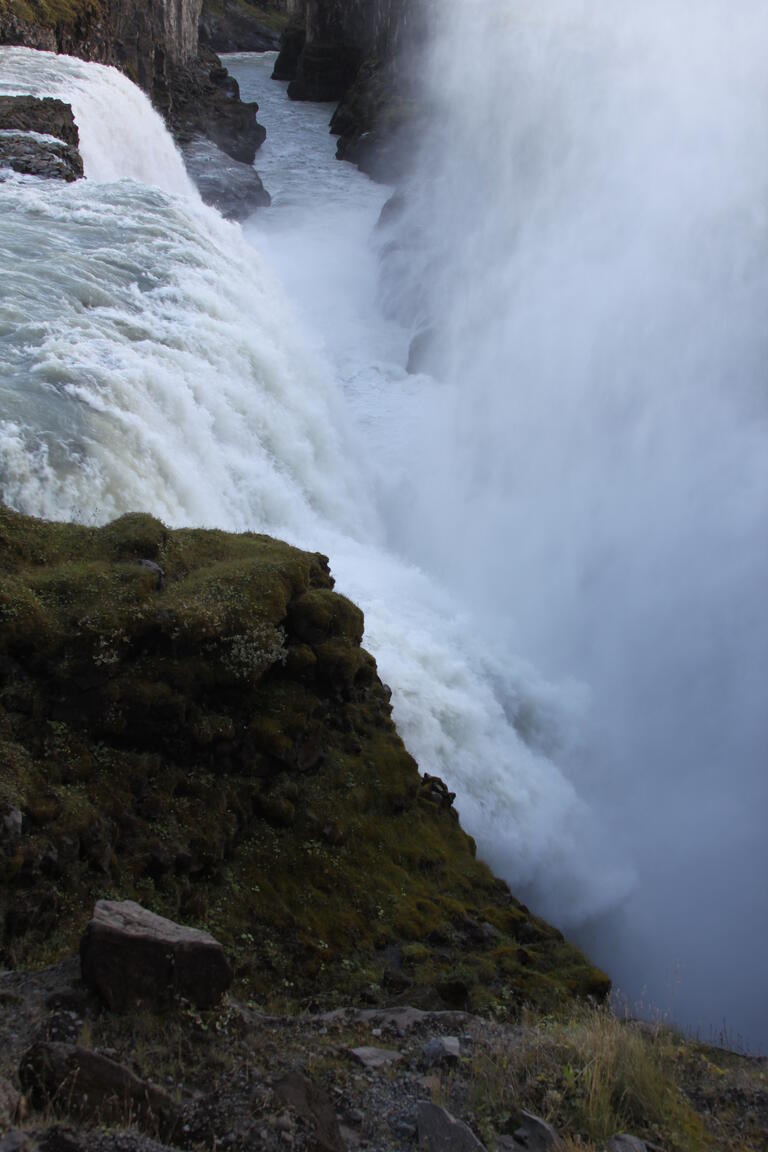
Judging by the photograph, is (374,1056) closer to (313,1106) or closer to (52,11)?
(313,1106)

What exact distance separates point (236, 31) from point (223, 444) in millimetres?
76733

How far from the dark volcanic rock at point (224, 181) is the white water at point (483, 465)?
4.68 meters

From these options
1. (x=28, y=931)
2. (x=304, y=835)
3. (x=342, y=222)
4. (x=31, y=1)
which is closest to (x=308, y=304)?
(x=342, y=222)

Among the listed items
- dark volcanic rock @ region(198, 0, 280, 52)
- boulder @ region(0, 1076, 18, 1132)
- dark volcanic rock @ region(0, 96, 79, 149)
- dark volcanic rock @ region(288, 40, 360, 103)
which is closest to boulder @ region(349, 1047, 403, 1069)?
boulder @ region(0, 1076, 18, 1132)

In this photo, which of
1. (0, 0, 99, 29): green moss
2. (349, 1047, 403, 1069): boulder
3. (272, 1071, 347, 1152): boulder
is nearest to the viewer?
(272, 1071, 347, 1152): boulder

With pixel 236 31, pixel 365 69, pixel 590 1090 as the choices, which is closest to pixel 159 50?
pixel 365 69

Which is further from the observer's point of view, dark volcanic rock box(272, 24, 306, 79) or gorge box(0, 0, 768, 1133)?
dark volcanic rock box(272, 24, 306, 79)

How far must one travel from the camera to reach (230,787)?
7.75m

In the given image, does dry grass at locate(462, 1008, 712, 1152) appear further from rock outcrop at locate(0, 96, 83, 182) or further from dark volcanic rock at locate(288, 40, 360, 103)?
dark volcanic rock at locate(288, 40, 360, 103)

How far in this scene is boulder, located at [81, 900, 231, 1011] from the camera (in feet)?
15.1

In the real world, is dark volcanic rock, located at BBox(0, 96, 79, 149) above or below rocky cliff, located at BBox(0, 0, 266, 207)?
below

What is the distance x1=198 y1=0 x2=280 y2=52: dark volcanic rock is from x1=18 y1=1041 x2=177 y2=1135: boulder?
276ft

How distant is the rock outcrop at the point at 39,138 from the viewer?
67.3 ft

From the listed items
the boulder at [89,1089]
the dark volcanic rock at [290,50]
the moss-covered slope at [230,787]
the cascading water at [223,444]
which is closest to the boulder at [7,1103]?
the boulder at [89,1089]
